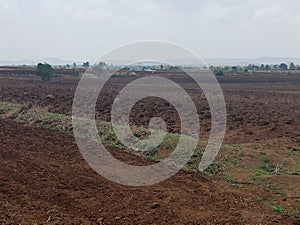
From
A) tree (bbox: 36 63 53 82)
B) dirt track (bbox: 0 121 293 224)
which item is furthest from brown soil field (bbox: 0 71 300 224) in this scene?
tree (bbox: 36 63 53 82)

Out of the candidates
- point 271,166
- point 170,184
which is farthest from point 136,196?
point 271,166

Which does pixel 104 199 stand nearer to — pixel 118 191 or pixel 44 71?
pixel 118 191

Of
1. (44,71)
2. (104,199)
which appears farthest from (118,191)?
(44,71)

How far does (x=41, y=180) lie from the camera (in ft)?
33.7

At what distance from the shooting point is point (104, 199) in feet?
29.9

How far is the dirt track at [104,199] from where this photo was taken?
26.3 feet

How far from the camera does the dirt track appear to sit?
26.3ft

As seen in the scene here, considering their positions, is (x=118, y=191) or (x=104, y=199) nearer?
(x=104, y=199)

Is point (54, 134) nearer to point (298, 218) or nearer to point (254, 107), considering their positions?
point (298, 218)

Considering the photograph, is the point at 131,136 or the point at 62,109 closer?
the point at 131,136

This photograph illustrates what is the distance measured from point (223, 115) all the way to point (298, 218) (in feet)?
41.9

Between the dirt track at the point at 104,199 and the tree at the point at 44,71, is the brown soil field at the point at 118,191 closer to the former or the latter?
the dirt track at the point at 104,199

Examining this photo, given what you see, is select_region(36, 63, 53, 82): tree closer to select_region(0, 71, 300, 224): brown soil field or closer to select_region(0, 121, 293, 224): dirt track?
select_region(0, 71, 300, 224): brown soil field

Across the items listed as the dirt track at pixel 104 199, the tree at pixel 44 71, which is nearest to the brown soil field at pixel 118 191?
the dirt track at pixel 104 199
